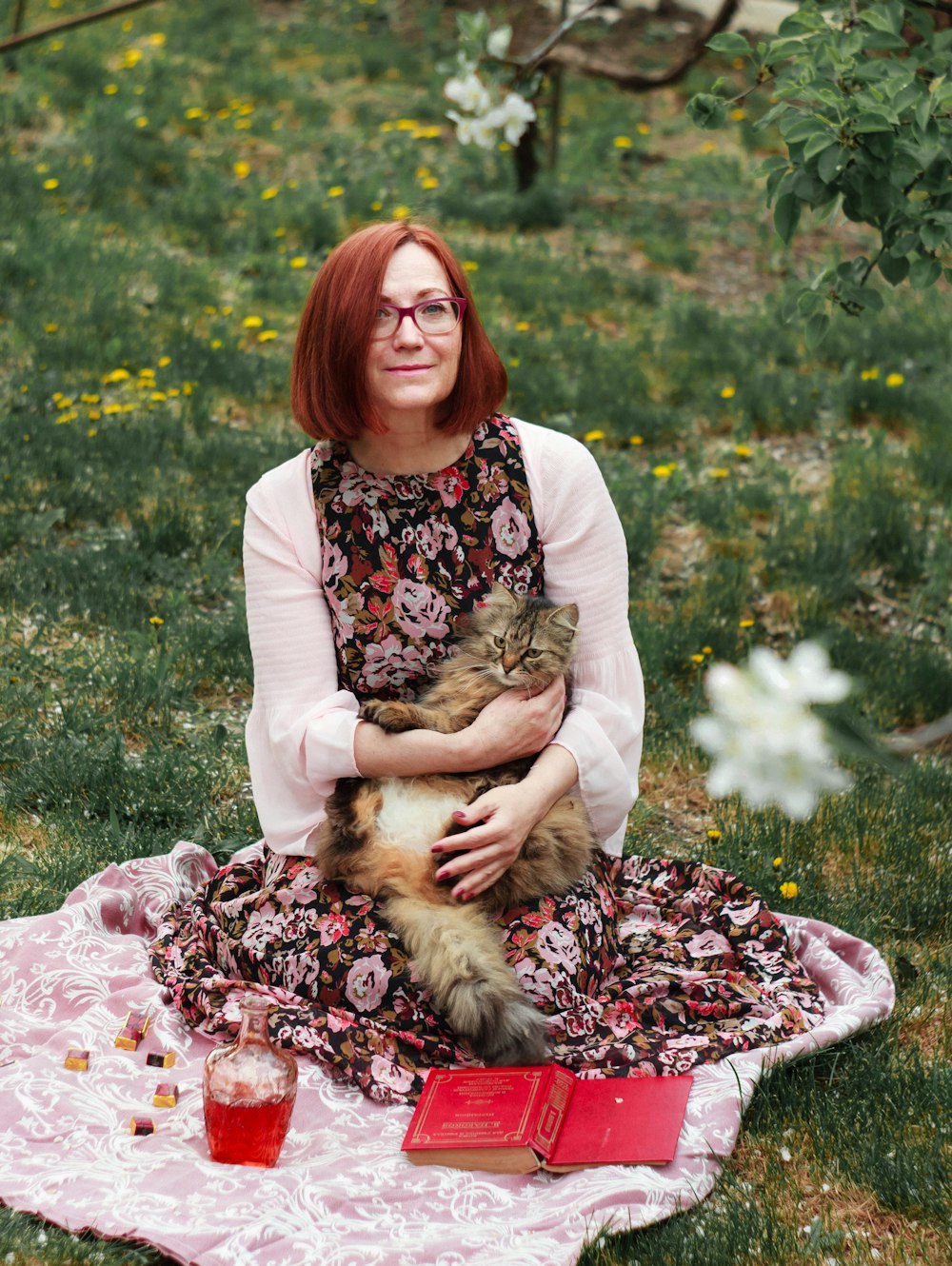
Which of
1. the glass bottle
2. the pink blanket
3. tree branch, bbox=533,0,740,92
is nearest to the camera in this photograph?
the pink blanket

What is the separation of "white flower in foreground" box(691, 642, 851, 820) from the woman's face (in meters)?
2.32

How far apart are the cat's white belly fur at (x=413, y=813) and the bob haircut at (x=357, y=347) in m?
0.82

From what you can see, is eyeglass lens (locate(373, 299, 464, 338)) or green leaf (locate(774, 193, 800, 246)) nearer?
eyeglass lens (locate(373, 299, 464, 338))

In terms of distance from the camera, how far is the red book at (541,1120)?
2469 mm

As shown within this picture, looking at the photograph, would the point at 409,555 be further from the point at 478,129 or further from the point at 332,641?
the point at 478,129

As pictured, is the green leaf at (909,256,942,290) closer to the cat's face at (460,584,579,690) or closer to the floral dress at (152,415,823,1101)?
the floral dress at (152,415,823,1101)

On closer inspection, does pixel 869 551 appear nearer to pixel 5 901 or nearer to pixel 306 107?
pixel 5 901

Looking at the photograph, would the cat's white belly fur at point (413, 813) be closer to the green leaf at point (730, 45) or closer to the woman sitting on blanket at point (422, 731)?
the woman sitting on blanket at point (422, 731)

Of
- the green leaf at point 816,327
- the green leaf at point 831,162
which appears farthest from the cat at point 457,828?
the green leaf at point 831,162

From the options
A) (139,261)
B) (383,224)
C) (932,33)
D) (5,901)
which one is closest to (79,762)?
(5,901)

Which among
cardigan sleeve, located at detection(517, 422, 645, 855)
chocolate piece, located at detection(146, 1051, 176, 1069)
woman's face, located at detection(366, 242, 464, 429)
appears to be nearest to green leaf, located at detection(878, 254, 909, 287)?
cardigan sleeve, located at detection(517, 422, 645, 855)

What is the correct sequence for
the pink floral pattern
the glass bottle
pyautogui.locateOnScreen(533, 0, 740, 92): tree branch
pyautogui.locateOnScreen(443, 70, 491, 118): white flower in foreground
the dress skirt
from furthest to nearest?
pyautogui.locateOnScreen(443, 70, 491, 118): white flower in foreground, pyautogui.locateOnScreen(533, 0, 740, 92): tree branch, the pink floral pattern, the dress skirt, the glass bottle

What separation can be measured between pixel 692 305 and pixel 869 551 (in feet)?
7.25

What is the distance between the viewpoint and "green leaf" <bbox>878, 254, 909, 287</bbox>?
124 inches
